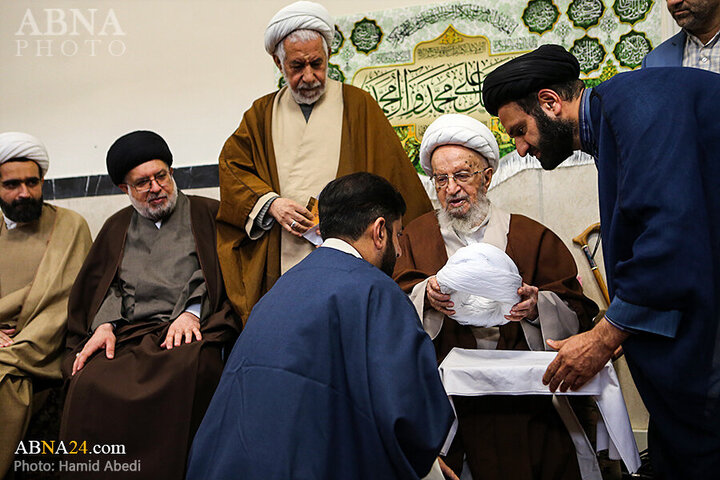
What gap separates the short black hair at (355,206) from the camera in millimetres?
2391

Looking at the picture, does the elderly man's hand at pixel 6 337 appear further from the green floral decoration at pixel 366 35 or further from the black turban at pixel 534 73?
the black turban at pixel 534 73

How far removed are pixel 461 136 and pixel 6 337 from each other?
290 centimetres

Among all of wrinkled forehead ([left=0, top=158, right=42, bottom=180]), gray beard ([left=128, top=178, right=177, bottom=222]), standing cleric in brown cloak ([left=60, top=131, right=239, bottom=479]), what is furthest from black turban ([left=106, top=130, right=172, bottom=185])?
wrinkled forehead ([left=0, top=158, right=42, bottom=180])

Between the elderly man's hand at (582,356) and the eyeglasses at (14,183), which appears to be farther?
the eyeglasses at (14,183)

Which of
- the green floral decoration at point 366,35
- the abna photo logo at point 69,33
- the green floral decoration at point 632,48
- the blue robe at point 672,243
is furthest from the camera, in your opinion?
A: the abna photo logo at point 69,33

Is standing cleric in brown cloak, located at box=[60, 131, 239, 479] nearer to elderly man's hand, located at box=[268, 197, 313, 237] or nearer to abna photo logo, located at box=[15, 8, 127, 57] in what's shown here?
elderly man's hand, located at box=[268, 197, 313, 237]

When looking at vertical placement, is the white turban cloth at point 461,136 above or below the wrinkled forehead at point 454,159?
above

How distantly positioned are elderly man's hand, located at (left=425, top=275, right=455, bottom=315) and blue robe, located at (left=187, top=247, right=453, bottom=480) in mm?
928

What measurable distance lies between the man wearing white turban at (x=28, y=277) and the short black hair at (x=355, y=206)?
2424mm

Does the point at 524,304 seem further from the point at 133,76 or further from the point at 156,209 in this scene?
the point at 133,76

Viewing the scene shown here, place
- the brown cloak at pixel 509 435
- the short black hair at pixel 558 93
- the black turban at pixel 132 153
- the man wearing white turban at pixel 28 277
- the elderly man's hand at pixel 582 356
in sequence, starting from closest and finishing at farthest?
the elderly man's hand at pixel 582 356 → the short black hair at pixel 558 93 → the brown cloak at pixel 509 435 → the man wearing white turban at pixel 28 277 → the black turban at pixel 132 153

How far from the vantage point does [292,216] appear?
385cm

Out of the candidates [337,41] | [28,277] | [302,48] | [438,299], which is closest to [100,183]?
[28,277]

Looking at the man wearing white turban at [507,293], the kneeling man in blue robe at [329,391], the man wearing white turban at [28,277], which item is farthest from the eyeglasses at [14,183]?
the kneeling man in blue robe at [329,391]
